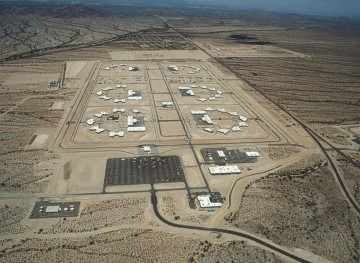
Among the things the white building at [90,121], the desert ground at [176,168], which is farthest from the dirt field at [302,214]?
the white building at [90,121]

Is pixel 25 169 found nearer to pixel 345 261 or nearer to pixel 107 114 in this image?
pixel 107 114

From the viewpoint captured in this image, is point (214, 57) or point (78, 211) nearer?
point (78, 211)

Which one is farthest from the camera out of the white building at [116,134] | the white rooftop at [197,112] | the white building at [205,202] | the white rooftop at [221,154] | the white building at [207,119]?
the white rooftop at [197,112]

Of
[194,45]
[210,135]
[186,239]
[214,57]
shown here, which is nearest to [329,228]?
[186,239]

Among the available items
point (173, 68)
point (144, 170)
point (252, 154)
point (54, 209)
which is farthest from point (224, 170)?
point (173, 68)

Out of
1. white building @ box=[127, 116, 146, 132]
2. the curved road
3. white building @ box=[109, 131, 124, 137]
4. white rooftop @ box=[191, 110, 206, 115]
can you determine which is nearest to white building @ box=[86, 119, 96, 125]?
white building @ box=[109, 131, 124, 137]

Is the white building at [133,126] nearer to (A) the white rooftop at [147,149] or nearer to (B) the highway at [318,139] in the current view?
(A) the white rooftop at [147,149]

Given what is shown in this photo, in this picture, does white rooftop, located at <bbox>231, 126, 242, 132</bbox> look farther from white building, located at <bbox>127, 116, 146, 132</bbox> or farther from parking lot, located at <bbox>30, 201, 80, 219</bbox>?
parking lot, located at <bbox>30, 201, 80, 219</bbox>
